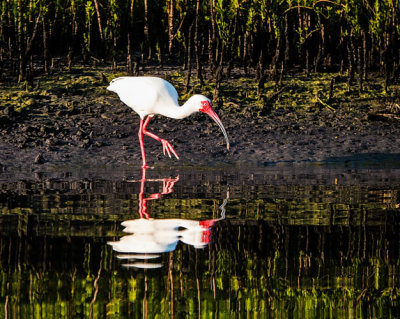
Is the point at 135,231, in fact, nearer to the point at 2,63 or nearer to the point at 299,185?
the point at 299,185

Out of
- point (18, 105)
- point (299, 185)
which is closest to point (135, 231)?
point (299, 185)

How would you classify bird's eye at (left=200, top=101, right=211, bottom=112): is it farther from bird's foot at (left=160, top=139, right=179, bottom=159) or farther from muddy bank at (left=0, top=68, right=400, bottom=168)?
bird's foot at (left=160, top=139, right=179, bottom=159)

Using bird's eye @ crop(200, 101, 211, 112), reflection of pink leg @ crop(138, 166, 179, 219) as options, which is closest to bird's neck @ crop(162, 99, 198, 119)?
bird's eye @ crop(200, 101, 211, 112)

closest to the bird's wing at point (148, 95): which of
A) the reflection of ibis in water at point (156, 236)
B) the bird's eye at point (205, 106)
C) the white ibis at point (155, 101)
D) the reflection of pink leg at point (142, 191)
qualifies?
the white ibis at point (155, 101)

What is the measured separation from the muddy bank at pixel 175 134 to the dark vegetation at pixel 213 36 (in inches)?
26.9

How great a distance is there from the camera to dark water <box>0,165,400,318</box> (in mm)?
4129

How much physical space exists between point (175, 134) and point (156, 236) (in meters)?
5.95

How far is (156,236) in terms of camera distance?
576 centimetres

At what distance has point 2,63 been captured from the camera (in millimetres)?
12992

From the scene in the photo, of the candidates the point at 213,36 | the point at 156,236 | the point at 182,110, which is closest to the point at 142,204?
the point at 156,236

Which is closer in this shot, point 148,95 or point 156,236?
point 156,236

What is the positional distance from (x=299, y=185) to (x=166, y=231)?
2.83 m

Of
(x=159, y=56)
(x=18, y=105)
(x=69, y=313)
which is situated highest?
(x=159, y=56)

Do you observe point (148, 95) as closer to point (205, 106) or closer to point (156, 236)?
point (205, 106)
